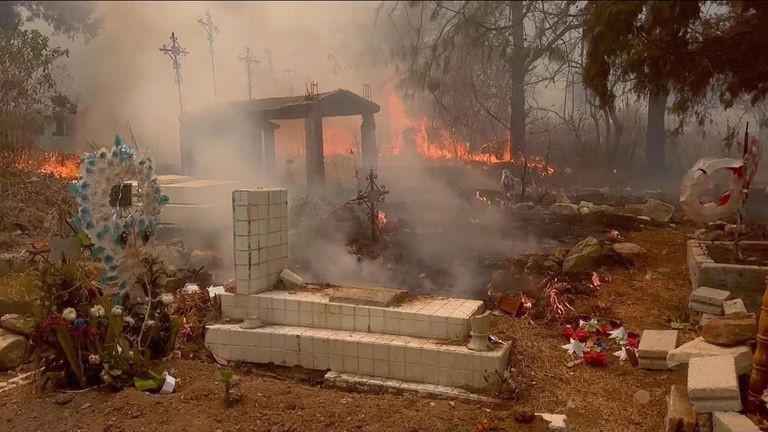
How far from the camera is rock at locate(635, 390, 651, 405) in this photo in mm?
5246

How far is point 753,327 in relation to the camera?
5.27m

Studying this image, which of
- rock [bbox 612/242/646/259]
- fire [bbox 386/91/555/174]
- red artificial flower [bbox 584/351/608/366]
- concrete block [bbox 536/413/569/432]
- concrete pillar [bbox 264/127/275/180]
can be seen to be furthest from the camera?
fire [bbox 386/91/555/174]

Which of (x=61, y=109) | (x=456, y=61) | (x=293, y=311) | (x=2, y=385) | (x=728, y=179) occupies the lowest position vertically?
(x=2, y=385)

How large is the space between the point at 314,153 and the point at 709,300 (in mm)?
14856

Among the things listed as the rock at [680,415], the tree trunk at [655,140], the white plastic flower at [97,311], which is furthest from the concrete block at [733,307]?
the tree trunk at [655,140]

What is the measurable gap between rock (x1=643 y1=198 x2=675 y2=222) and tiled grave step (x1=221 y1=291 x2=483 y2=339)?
411 inches

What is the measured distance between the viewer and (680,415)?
175 inches

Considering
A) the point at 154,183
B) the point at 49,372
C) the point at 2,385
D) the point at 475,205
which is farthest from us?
the point at 475,205

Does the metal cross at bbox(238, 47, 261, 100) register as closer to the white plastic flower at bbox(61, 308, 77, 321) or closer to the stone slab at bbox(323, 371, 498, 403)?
the white plastic flower at bbox(61, 308, 77, 321)

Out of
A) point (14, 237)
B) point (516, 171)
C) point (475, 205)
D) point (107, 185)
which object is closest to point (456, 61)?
point (516, 171)

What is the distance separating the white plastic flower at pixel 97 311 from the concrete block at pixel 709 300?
666cm

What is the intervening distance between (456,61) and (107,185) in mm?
33267

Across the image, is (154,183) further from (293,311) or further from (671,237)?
(671,237)

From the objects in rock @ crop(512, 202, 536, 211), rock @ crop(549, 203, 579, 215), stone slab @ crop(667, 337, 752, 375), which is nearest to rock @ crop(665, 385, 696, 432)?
stone slab @ crop(667, 337, 752, 375)
